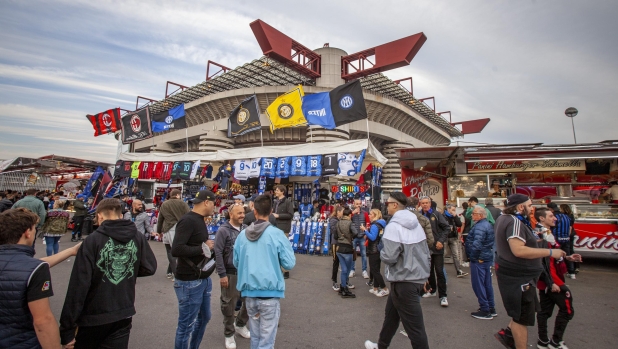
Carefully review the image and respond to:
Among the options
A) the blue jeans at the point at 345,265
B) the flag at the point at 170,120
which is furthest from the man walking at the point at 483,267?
the flag at the point at 170,120

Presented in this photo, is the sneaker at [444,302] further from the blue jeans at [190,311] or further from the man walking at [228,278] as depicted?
the blue jeans at [190,311]

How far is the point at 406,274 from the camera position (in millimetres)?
2998

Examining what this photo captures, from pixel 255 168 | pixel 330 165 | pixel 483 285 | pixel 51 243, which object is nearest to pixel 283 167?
pixel 255 168

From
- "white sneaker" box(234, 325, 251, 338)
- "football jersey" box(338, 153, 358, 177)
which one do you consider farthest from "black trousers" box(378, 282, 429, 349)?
"football jersey" box(338, 153, 358, 177)

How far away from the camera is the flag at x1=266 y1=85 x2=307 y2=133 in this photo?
11414mm

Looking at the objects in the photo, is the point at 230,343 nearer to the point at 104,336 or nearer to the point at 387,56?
the point at 104,336

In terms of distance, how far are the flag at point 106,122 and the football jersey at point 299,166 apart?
1617 centimetres

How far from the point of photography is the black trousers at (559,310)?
3.39 m

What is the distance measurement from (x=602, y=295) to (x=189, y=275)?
7.85m

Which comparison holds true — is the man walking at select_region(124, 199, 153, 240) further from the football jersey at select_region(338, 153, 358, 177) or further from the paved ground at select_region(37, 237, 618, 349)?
the football jersey at select_region(338, 153, 358, 177)

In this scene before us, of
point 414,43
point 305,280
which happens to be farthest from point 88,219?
point 414,43

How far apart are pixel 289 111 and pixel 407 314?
9.73 metres

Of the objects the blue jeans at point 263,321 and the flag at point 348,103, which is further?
the flag at point 348,103

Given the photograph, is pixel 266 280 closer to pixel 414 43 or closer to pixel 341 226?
pixel 341 226
